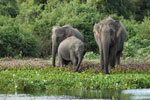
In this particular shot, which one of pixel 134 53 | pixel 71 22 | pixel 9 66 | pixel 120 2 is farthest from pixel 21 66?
pixel 120 2

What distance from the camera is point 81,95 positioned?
12.9 m

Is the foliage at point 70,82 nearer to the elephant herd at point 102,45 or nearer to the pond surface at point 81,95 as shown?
the pond surface at point 81,95

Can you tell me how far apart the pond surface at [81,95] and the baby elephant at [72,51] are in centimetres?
496

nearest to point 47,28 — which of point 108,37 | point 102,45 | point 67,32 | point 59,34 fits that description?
point 67,32

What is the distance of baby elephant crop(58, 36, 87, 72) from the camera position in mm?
19516

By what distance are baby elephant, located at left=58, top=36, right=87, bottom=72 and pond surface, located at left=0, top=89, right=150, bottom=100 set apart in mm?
4957

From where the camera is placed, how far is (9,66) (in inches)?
802

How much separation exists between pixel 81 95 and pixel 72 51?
7678 millimetres

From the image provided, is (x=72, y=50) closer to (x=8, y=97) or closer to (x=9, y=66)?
(x=9, y=66)

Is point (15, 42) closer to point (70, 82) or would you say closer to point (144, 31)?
point (144, 31)

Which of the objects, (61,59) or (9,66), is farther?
(61,59)

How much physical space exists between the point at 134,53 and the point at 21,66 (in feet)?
33.1

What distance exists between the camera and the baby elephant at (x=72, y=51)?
64.0 ft

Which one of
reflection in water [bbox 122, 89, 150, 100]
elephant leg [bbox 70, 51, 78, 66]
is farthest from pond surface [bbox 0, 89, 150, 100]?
elephant leg [bbox 70, 51, 78, 66]
